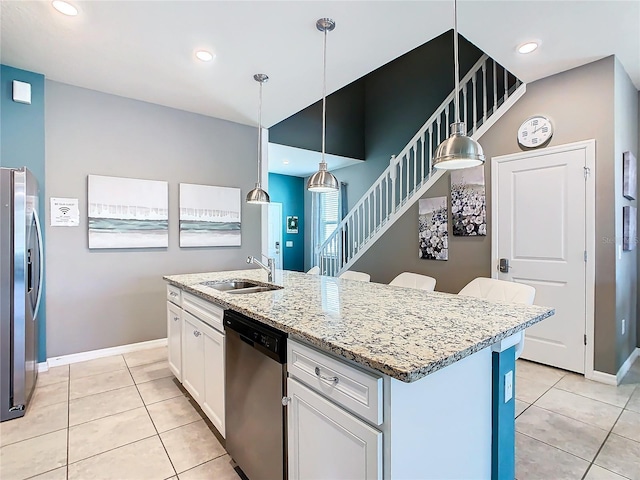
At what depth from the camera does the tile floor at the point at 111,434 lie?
70.7 inches

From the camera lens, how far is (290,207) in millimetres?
7617

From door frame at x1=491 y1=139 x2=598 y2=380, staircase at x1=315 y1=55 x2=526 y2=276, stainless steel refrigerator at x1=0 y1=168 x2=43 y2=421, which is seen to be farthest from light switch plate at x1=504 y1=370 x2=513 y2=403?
stainless steel refrigerator at x1=0 y1=168 x2=43 y2=421

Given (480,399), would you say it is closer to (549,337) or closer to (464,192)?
Result: (549,337)

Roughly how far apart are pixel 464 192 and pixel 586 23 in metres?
1.71

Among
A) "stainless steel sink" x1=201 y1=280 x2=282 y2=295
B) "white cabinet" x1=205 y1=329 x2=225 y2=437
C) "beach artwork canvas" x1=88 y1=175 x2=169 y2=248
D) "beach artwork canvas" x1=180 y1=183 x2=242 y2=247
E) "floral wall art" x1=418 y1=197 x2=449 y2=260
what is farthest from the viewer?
"beach artwork canvas" x1=180 y1=183 x2=242 y2=247

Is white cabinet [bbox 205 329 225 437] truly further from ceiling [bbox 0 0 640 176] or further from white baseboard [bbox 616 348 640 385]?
white baseboard [bbox 616 348 640 385]

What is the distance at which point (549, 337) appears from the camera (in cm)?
321

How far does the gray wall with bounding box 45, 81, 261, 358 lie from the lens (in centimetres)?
331

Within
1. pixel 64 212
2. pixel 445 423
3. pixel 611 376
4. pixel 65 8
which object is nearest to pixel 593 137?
pixel 611 376

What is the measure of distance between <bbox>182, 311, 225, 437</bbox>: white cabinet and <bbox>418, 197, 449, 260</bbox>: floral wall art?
285cm

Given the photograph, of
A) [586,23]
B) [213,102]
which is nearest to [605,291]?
[586,23]

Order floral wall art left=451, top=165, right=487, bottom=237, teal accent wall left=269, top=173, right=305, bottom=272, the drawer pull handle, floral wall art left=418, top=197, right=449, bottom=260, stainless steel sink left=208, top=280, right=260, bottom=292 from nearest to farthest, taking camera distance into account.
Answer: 1. the drawer pull handle
2. stainless steel sink left=208, top=280, right=260, bottom=292
3. floral wall art left=451, top=165, right=487, bottom=237
4. floral wall art left=418, top=197, right=449, bottom=260
5. teal accent wall left=269, top=173, right=305, bottom=272

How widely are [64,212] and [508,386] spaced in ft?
13.1

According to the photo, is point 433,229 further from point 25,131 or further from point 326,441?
point 25,131
